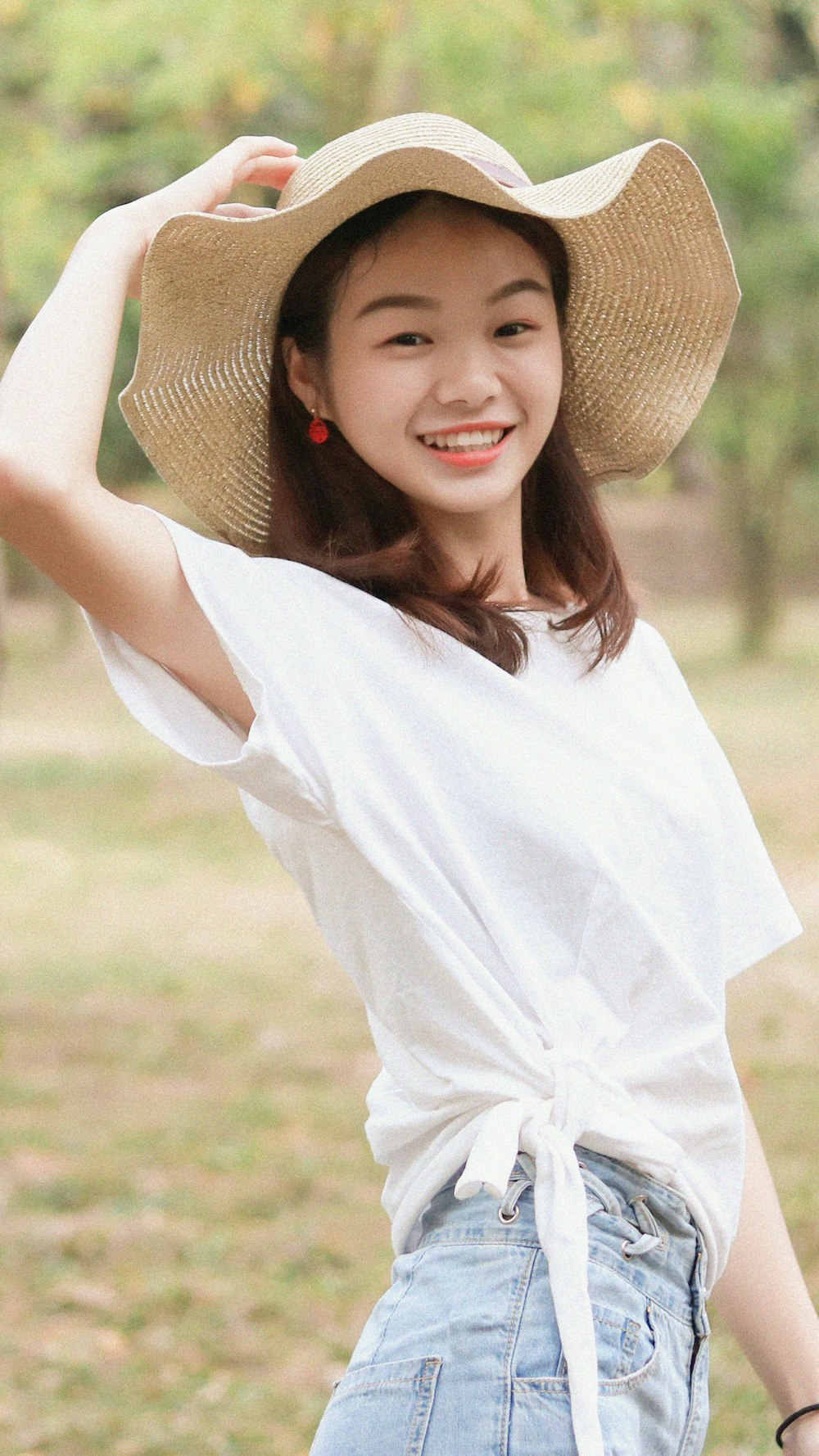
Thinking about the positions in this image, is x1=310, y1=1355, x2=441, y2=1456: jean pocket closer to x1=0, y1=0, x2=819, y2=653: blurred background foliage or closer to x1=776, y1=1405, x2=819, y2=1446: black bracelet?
x1=776, y1=1405, x2=819, y2=1446: black bracelet

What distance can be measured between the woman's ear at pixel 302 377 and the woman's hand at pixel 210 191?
131 millimetres

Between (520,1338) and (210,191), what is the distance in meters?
1.08

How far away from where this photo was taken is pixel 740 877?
1.76 m

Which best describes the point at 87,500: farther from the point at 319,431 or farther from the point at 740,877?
the point at 740,877

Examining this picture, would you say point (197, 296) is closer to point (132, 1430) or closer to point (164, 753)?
point (132, 1430)

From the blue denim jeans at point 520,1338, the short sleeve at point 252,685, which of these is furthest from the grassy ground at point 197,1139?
the short sleeve at point 252,685

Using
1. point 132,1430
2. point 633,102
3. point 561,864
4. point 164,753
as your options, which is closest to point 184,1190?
point 132,1430

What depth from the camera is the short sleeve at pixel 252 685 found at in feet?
4.61

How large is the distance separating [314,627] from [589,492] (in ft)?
1.77

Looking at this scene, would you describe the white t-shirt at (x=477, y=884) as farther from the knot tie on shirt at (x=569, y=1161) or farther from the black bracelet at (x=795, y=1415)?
the black bracelet at (x=795, y=1415)

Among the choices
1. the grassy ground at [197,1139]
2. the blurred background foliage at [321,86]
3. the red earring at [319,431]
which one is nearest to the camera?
the red earring at [319,431]

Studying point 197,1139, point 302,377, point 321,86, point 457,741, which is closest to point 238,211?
point 302,377

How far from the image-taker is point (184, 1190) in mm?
4617

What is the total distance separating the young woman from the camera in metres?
1.36
